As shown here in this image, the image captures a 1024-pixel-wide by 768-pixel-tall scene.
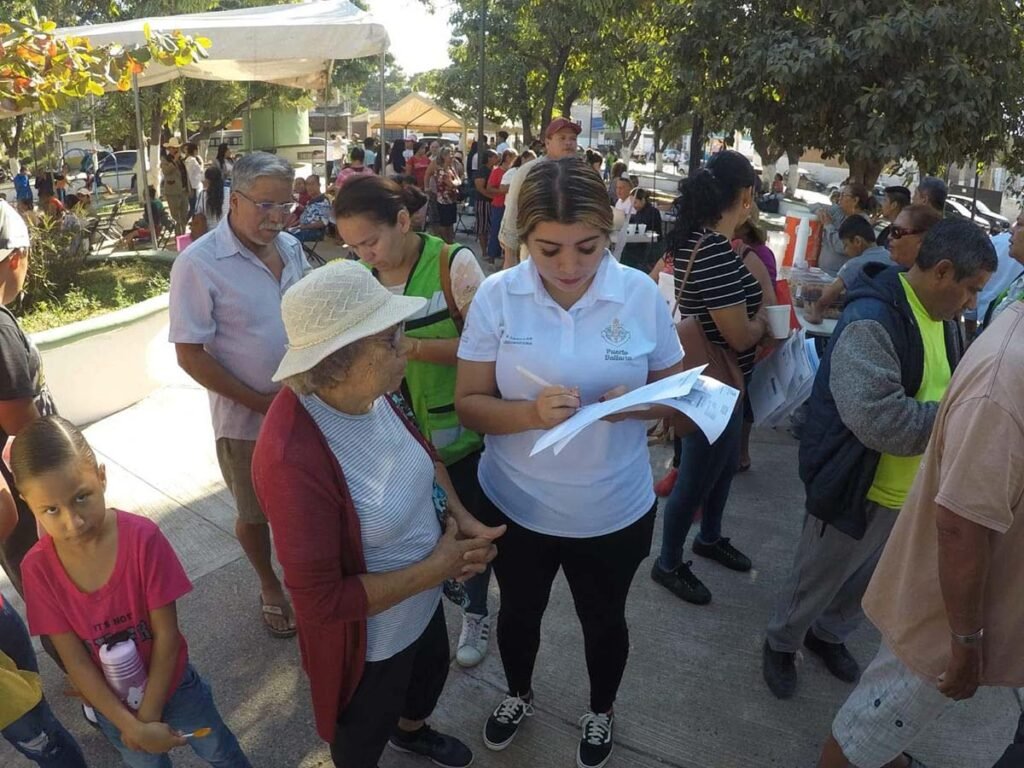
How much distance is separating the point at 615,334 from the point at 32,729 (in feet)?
6.20

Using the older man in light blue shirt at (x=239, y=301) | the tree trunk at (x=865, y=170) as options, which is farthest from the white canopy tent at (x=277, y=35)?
the older man in light blue shirt at (x=239, y=301)

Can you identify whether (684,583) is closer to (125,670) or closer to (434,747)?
(434,747)

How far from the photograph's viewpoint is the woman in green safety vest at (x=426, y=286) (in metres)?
2.38

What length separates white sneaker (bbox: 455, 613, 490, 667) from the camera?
112 inches

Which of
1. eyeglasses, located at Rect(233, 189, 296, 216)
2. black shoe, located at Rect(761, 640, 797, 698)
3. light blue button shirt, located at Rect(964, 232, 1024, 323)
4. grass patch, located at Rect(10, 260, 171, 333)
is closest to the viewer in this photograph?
eyeglasses, located at Rect(233, 189, 296, 216)

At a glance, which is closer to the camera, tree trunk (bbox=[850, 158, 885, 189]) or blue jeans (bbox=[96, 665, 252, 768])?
blue jeans (bbox=[96, 665, 252, 768])

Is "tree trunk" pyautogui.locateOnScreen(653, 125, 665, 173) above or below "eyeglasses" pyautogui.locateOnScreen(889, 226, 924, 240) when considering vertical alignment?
below

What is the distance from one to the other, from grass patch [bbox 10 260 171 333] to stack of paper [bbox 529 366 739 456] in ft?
15.7

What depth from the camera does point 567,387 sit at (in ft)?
6.18

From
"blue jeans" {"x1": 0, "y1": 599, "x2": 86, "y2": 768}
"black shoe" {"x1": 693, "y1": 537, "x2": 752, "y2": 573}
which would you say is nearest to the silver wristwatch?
"black shoe" {"x1": 693, "y1": 537, "x2": 752, "y2": 573}

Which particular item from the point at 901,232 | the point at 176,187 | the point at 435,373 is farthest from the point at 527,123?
the point at 435,373

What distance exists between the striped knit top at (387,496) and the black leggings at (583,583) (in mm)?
347

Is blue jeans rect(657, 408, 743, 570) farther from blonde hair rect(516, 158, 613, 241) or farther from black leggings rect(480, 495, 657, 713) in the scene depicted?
blonde hair rect(516, 158, 613, 241)

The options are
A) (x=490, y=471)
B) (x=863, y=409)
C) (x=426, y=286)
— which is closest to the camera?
(x=863, y=409)
